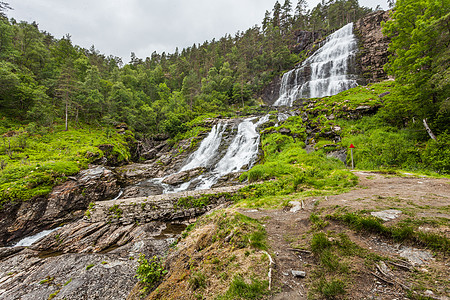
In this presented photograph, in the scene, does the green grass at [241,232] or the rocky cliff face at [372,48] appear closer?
the green grass at [241,232]

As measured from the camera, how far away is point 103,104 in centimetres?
3325

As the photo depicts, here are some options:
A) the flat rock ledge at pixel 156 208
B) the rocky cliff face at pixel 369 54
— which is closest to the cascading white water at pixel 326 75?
the rocky cliff face at pixel 369 54

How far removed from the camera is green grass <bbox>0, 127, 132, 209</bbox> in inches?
415

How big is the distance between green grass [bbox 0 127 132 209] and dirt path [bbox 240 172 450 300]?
47.7ft

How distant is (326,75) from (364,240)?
38398 millimetres

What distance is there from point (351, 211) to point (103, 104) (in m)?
42.3

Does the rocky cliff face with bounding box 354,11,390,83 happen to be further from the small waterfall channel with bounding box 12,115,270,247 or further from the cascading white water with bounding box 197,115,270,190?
the cascading white water with bounding box 197,115,270,190

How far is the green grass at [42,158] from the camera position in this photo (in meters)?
10.5

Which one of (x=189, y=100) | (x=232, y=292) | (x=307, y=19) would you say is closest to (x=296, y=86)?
(x=189, y=100)

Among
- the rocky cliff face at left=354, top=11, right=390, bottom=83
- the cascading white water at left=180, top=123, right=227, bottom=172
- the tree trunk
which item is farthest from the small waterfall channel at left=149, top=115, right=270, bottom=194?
the rocky cliff face at left=354, top=11, right=390, bottom=83

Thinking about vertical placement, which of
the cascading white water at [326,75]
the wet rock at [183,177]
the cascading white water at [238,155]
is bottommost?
the wet rock at [183,177]

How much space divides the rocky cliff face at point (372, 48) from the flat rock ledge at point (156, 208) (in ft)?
120

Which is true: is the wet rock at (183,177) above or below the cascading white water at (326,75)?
below

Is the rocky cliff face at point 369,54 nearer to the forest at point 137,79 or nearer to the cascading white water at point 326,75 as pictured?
the cascading white water at point 326,75
